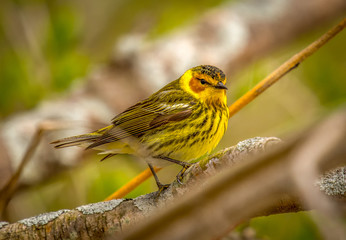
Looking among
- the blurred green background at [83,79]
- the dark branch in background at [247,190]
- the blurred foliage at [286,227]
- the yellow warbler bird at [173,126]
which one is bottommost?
the dark branch in background at [247,190]

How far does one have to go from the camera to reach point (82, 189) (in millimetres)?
2924

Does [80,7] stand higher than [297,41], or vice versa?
[80,7]

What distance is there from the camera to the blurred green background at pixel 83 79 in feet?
8.89

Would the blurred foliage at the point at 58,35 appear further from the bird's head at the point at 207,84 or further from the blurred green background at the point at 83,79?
the bird's head at the point at 207,84

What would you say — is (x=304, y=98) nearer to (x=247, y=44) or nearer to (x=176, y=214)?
(x=247, y=44)

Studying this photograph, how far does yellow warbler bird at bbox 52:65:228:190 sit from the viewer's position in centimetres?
212

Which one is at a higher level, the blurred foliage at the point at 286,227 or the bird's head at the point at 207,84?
the bird's head at the point at 207,84

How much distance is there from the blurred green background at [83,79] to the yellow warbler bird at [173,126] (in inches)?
8.8

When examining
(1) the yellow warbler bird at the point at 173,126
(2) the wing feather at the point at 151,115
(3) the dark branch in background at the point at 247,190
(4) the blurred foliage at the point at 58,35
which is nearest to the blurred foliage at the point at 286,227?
(1) the yellow warbler bird at the point at 173,126

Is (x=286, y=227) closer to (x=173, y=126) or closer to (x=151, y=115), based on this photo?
(x=173, y=126)

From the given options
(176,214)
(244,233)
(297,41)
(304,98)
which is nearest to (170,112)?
(244,233)

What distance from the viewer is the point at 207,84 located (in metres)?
2.32

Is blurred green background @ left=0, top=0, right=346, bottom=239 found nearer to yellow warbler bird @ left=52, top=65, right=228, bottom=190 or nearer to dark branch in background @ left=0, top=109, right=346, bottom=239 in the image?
yellow warbler bird @ left=52, top=65, right=228, bottom=190

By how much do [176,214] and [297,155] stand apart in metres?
0.18
